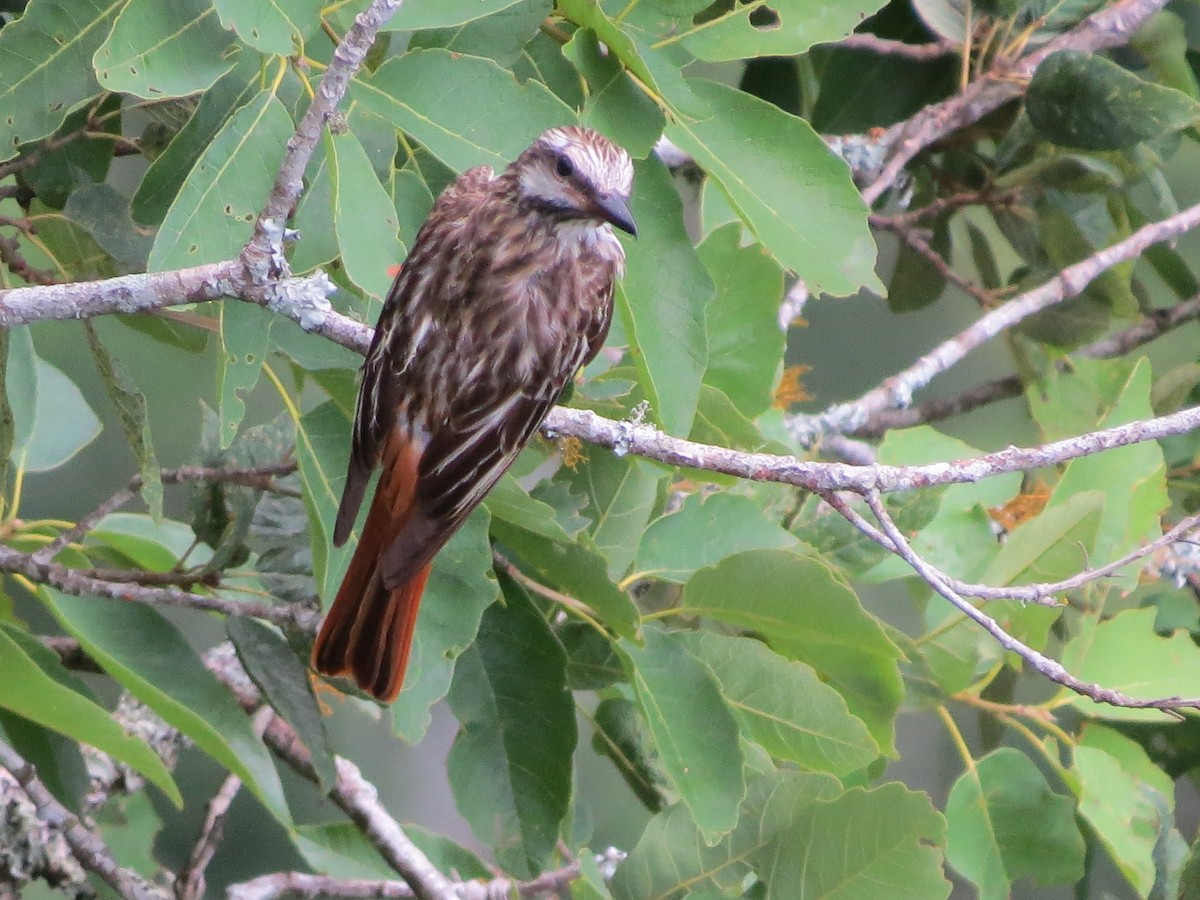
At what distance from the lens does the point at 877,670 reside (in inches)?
84.3

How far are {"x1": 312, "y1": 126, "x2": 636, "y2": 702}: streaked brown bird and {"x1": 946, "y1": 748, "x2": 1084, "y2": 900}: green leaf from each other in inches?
39.4

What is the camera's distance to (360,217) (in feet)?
5.45

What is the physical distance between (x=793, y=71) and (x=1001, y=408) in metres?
2.52

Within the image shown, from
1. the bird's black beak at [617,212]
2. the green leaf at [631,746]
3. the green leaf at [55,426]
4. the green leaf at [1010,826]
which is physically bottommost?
the green leaf at [1010,826]

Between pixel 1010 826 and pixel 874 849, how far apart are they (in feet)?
1.73

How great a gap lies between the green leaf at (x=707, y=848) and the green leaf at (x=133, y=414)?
2.89 ft

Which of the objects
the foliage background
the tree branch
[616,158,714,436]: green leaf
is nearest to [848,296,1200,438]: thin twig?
the foliage background

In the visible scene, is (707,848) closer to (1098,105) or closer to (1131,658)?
(1131,658)

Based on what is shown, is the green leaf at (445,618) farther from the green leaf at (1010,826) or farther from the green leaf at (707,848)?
the green leaf at (1010,826)

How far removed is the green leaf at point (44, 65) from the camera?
179 centimetres

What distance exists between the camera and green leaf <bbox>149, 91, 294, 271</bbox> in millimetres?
1655

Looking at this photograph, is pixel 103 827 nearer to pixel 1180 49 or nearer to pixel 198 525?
pixel 198 525

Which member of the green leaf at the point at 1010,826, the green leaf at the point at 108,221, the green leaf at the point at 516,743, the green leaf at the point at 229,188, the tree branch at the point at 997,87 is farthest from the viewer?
the tree branch at the point at 997,87

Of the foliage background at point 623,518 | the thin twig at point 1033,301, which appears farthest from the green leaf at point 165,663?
the thin twig at point 1033,301
